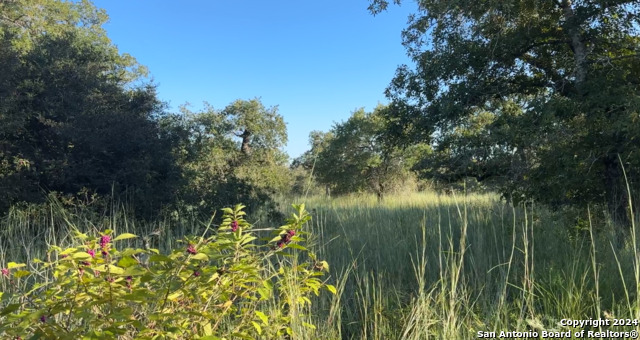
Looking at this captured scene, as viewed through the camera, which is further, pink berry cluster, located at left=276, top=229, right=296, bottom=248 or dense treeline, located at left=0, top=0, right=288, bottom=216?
dense treeline, located at left=0, top=0, right=288, bottom=216

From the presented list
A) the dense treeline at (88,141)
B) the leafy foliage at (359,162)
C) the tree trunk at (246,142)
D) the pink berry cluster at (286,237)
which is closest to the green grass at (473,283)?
the pink berry cluster at (286,237)

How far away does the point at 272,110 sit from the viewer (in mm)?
18688

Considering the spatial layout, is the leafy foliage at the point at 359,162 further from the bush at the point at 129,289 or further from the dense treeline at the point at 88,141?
the bush at the point at 129,289

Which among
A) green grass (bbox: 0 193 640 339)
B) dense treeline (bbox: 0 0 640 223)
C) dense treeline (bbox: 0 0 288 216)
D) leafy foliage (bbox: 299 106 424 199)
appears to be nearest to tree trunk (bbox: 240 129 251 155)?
leafy foliage (bbox: 299 106 424 199)

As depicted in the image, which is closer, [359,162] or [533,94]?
[533,94]

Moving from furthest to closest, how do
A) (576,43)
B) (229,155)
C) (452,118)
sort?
1. (229,155)
2. (452,118)
3. (576,43)

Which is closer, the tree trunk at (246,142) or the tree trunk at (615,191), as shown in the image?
the tree trunk at (615,191)

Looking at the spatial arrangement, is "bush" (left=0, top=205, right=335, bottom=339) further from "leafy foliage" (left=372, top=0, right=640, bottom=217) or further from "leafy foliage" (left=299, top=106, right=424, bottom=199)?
"leafy foliage" (left=299, top=106, right=424, bottom=199)

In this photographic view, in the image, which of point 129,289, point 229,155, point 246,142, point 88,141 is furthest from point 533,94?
point 246,142

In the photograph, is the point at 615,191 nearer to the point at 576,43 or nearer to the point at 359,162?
the point at 576,43

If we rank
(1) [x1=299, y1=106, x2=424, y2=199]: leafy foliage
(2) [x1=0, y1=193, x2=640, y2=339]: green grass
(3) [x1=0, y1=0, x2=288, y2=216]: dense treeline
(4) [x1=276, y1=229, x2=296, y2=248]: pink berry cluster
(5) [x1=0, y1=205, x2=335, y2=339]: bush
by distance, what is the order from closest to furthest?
(5) [x1=0, y1=205, x2=335, y2=339]: bush, (4) [x1=276, y1=229, x2=296, y2=248]: pink berry cluster, (2) [x1=0, y1=193, x2=640, y2=339]: green grass, (3) [x1=0, y1=0, x2=288, y2=216]: dense treeline, (1) [x1=299, y1=106, x2=424, y2=199]: leafy foliage

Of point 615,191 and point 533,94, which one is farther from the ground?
point 533,94

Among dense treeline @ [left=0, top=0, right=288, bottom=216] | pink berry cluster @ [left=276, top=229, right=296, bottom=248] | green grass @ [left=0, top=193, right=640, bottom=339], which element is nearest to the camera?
pink berry cluster @ [left=276, top=229, right=296, bottom=248]

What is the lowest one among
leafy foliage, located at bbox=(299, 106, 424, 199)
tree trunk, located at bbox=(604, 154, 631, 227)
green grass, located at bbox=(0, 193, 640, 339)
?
green grass, located at bbox=(0, 193, 640, 339)
